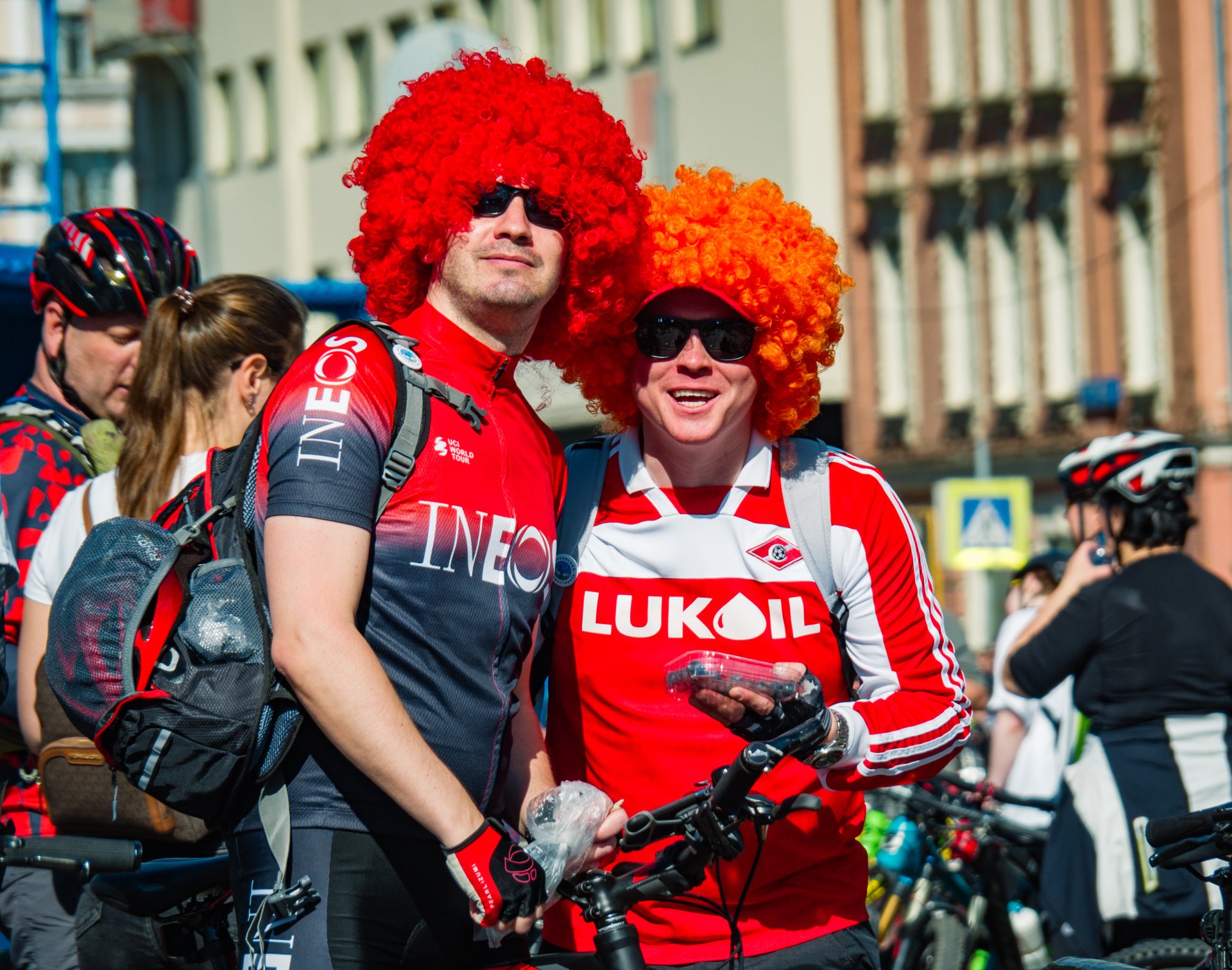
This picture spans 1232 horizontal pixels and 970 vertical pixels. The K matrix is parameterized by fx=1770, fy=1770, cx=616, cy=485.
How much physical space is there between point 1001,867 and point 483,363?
16.2 ft

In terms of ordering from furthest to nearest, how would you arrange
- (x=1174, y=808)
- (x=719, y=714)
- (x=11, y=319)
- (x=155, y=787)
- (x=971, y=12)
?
1. (x=971, y=12)
2. (x=11, y=319)
3. (x=1174, y=808)
4. (x=719, y=714)
5. (x=155, y=787)

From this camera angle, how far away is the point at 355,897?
2824 mm

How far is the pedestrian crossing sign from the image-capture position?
52.4ft

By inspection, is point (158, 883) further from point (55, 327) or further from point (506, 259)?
point (55, 327)

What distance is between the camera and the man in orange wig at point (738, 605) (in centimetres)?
343

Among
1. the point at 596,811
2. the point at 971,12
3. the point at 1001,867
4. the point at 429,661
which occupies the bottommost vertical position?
the point at 1001,867

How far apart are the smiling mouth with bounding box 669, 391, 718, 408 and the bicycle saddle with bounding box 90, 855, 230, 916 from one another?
4.25 ft

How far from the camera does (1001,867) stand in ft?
24.3

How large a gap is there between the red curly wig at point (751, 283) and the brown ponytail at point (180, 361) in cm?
70

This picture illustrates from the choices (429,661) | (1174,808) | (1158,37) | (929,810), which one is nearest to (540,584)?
(429,661)

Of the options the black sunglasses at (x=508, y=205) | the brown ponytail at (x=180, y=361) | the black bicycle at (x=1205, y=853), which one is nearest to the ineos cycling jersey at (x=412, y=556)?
the black sunglasses at (x=508, y=205)

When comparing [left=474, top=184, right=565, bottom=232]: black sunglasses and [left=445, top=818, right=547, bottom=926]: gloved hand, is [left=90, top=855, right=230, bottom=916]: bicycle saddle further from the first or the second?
[left=474, top=184, right=565, bottom=232]: black sunglasses

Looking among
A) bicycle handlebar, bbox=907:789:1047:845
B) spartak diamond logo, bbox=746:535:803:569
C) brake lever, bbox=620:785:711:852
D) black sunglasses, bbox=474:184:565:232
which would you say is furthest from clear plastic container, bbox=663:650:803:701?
bicycle handlebar, bbox=907:789:1047:845

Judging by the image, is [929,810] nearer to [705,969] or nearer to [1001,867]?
[1001,867]
